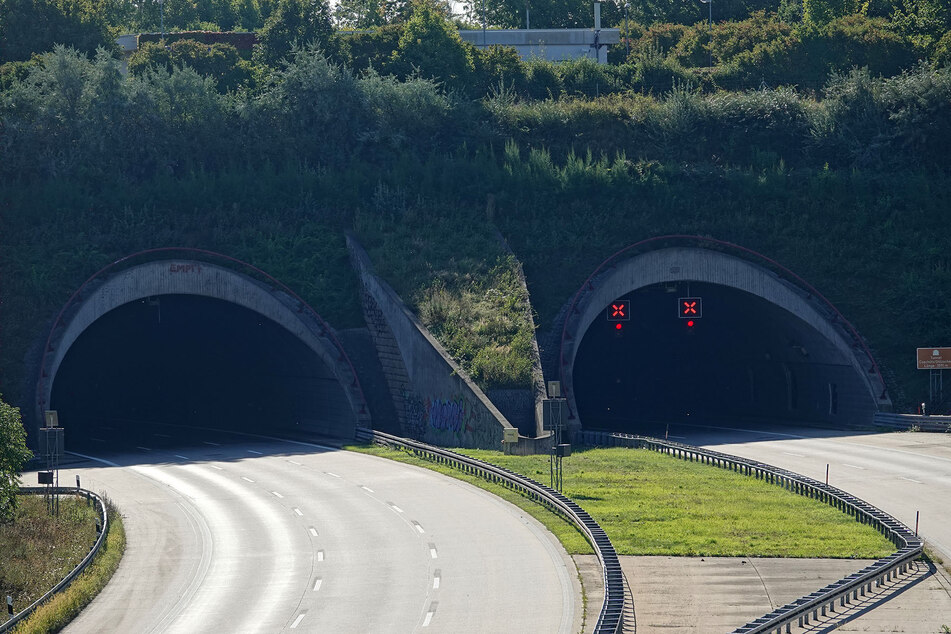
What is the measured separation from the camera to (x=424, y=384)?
55594 millimetres

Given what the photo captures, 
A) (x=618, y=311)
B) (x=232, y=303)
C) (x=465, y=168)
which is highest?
(x=465, y=168)

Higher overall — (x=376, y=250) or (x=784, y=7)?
(x=784, y=7)

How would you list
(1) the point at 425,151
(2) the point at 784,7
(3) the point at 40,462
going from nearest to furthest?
(3) the point at 40,462
(1) the point at 425,151
(2) the point at 784,7

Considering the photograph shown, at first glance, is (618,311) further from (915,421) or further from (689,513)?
(689,513)

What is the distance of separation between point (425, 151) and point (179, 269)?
67.9 ft

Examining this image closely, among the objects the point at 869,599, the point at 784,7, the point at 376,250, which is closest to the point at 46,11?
the point at 376,250

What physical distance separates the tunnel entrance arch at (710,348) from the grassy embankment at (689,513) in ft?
32.3

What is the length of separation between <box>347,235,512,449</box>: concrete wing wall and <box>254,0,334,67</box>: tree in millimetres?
25042

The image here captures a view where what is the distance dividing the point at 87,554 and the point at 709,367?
46.8 metres

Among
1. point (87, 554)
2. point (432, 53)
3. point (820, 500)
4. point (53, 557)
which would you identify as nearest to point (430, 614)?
point (87, 554)

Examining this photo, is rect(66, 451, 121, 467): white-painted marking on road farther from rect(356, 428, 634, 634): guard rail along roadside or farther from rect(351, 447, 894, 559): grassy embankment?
rect(351, 447, 894, 559): grassy embankment

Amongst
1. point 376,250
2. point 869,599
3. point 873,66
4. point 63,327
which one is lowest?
point 869,599

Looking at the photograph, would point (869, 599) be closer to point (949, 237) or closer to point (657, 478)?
point (657, 478)

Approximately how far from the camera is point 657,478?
43750 millimetres
